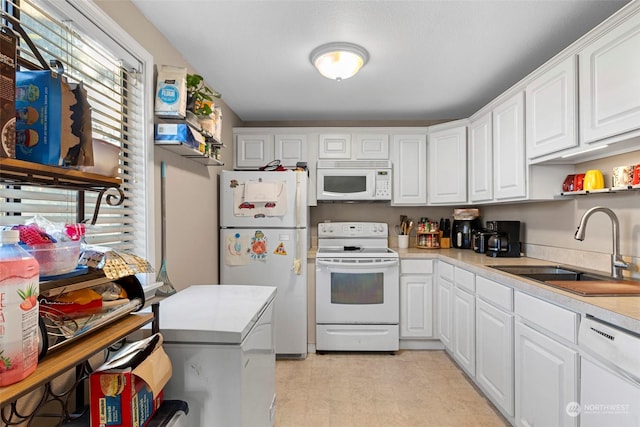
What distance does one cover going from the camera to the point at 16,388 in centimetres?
63

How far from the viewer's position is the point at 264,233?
9.49 feet

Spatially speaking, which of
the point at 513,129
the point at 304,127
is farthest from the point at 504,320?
the point at 304,127

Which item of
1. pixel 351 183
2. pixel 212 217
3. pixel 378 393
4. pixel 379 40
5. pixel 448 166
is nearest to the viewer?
pixel 379 40

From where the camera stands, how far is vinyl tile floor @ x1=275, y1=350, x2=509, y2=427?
6.79ft

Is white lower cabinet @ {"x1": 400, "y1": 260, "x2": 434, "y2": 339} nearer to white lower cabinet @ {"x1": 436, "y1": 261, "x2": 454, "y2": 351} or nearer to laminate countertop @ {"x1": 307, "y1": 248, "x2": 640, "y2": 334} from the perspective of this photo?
white lower cabinet @ {"x1": 436, "y1": 261, "x2": 454, "y2": 351}

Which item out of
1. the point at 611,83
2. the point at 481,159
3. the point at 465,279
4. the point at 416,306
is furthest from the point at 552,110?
the point at 416,306

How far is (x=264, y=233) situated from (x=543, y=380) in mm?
2128

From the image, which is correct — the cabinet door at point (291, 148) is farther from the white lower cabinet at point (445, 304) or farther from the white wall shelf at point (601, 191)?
the white wall shelf at point (601, 191)

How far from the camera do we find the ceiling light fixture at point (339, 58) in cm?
204

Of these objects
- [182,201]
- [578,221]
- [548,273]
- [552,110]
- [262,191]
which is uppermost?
[552,110]

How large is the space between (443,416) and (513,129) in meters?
2.00

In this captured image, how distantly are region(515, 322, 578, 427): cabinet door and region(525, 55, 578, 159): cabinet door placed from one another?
42.3 inches

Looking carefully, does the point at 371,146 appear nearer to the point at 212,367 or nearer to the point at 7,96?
the point at 212,367

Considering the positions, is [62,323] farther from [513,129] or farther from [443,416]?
[513,129]
